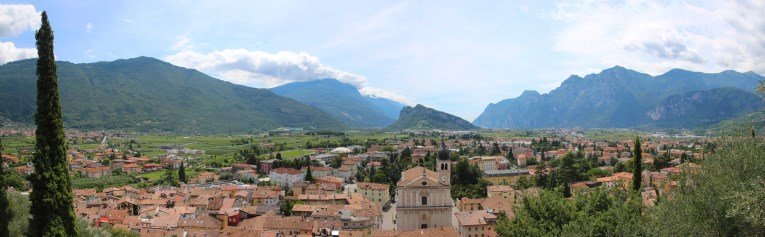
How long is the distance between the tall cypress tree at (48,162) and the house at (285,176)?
63500 millimetres

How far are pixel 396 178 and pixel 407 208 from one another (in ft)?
106

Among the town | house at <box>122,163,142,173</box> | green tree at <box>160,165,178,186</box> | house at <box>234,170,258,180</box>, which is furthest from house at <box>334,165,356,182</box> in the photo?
house at <box>122,163,142,173</box>

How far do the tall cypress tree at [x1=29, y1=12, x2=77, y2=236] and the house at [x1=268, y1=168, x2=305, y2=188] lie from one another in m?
63.5

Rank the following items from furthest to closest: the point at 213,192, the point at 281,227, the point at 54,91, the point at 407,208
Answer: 1. the point at 213,192
2. the point at 407,208
3. the point at 281,227
4. the point at 54,91

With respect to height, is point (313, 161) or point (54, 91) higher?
point (54, 91)

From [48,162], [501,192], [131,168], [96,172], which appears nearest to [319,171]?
[131,168]

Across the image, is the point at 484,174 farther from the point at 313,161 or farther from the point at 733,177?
the point at 733,177

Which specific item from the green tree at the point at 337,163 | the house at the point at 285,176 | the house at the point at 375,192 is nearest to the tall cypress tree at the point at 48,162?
the house at the point at 375,192

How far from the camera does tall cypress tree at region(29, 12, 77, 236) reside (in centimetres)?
1639

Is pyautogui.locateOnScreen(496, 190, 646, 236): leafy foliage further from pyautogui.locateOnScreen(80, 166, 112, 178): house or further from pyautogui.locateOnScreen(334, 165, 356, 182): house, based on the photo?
pyautogui.locateOnScreen(80, 166, 112, 178): house

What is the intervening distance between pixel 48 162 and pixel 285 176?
215 ft

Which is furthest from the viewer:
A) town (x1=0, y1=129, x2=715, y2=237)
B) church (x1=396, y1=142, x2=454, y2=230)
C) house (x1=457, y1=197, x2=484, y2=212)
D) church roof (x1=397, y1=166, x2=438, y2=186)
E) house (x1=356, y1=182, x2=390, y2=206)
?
house (x1=356, y1=182, x2=390, y2=206)

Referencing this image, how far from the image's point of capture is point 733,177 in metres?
15.5

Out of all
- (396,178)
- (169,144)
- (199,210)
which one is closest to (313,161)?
(396,178)
